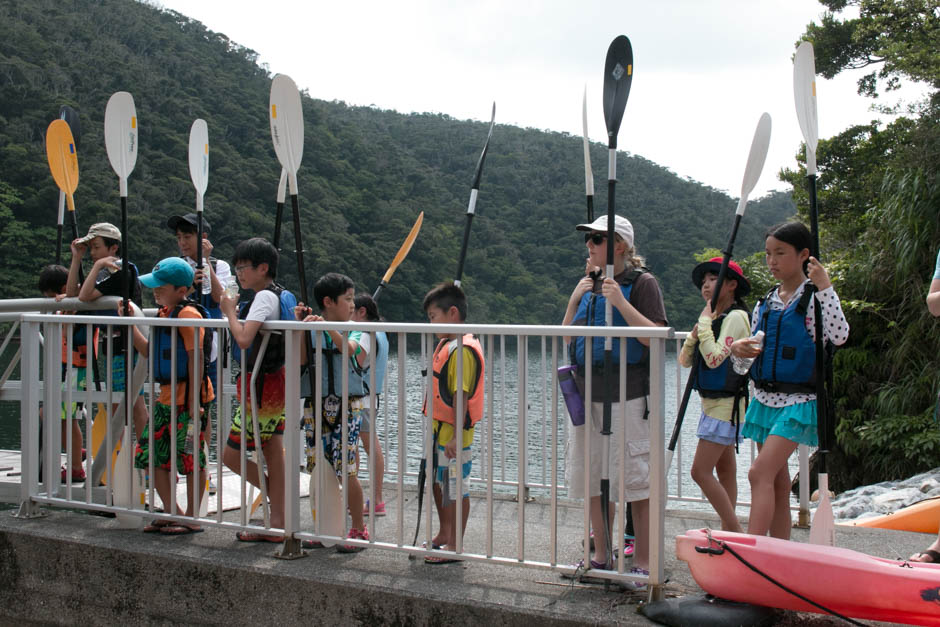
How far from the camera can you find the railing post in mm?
4199

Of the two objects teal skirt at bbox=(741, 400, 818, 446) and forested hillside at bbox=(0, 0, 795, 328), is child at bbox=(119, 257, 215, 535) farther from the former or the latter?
forested hillside at bbox=(0, 0, 795, 328)

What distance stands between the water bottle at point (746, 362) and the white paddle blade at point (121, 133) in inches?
144

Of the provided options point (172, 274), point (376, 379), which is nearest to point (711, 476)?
point (376, 379)

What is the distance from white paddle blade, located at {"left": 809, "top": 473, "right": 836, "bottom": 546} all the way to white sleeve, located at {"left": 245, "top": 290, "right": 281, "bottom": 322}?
2424 millimetres

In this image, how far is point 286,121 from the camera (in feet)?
13.3

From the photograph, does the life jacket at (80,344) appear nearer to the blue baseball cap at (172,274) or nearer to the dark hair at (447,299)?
the blue baseball cap at (172,274)

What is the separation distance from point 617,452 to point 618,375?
308 millimetres

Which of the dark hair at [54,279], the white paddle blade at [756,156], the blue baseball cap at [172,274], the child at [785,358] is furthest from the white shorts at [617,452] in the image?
the dark hair at [54,279]

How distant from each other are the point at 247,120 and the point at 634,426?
45.3m

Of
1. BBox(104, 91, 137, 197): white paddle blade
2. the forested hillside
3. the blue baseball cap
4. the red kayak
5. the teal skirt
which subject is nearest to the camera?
the red kayak

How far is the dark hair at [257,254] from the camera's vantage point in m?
3.93

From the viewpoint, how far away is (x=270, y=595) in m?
3.32

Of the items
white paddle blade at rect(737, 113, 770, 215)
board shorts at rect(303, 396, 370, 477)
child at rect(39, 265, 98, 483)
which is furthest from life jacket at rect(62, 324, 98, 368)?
white paddle blade at rect(737, 113, 770, 215)

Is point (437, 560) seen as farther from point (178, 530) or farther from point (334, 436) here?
point (178, 530)
